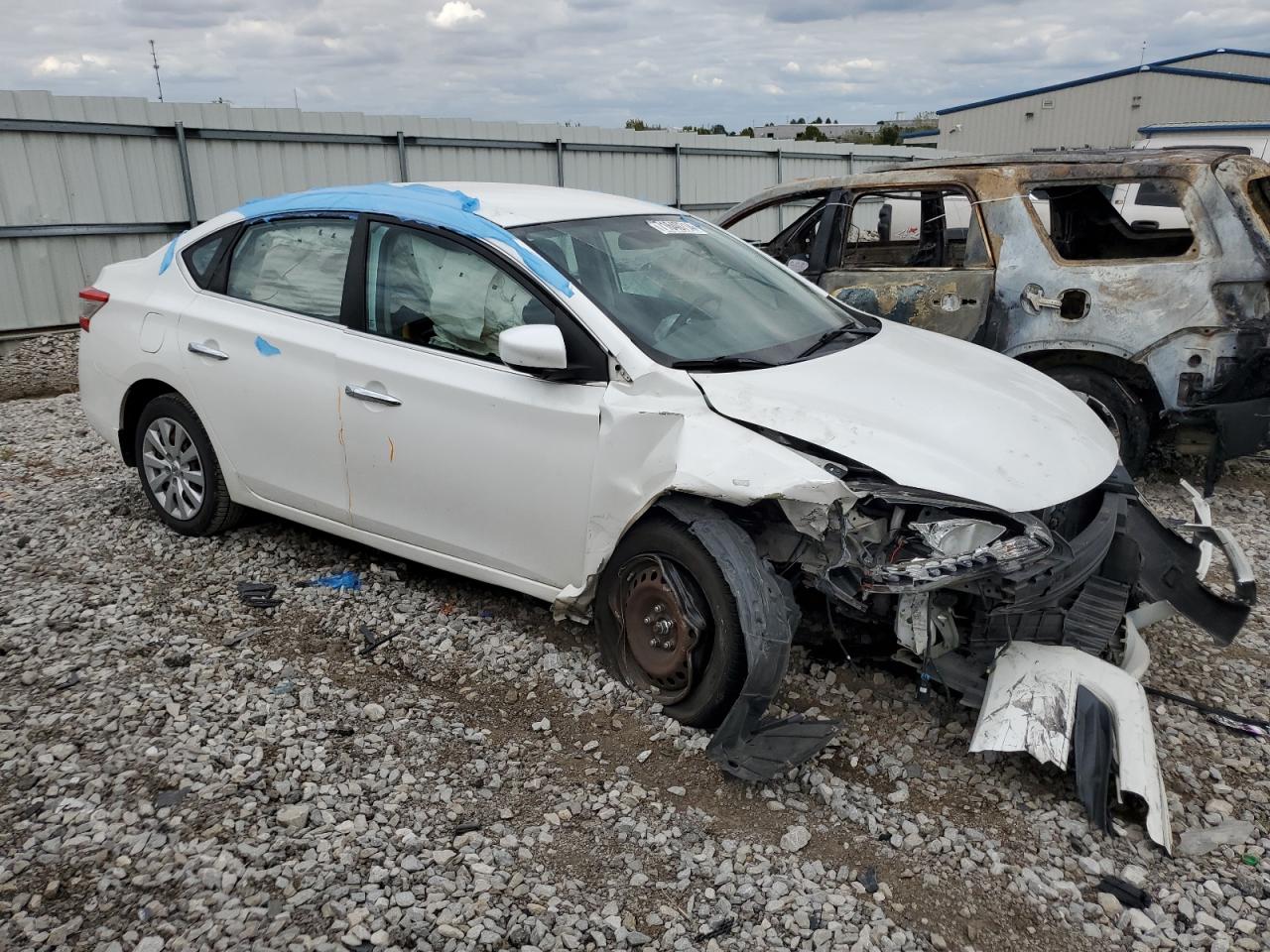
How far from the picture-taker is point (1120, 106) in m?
30.5

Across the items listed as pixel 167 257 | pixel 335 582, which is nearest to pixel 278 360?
pixel 335 582

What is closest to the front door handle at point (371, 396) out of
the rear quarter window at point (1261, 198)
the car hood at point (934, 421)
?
the car hood at point (934, 421)

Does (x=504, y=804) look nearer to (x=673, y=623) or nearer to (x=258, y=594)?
(x=673, y=623)

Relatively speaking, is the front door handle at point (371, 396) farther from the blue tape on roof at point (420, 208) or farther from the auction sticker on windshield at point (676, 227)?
the auction sticker on windshield at point (676, 227)

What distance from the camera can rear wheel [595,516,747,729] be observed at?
3258 mm

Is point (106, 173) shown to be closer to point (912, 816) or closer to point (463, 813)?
point (463, 813)

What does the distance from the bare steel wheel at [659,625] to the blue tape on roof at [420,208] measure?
1.07 m

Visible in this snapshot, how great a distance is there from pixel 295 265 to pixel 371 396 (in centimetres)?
92

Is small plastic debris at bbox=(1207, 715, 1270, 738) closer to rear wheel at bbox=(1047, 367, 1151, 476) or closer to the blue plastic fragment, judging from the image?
rear wheel at bbox=(1047, 367, 1151, 476)

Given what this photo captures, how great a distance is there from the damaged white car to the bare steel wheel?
0.01 m

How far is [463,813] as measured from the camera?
305 cm

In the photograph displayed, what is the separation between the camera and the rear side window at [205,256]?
473cm

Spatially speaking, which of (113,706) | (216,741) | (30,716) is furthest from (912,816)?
(30,716)

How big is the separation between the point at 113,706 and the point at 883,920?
2792 mm
